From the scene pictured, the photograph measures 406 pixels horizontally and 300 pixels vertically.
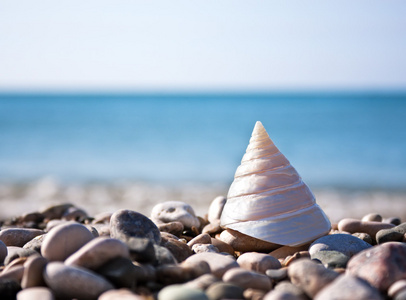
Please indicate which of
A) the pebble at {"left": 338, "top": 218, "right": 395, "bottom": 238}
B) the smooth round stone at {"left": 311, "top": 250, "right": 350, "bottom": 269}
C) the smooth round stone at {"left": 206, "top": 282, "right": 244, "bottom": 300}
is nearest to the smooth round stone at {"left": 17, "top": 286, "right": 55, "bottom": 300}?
the smooth round stone at {"left": 206, "top": 282, "right": 244, "bottom": 300}

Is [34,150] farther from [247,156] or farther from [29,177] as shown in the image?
[247,156]

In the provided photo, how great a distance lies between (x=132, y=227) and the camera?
314cm

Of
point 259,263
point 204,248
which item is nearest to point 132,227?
point 204,248

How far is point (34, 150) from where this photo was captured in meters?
20.1

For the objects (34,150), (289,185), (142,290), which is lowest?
(34,150)

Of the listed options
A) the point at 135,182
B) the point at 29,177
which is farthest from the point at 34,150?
the point at 135,182

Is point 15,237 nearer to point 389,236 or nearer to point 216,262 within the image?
point 216,262

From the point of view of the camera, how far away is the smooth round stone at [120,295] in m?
2.25

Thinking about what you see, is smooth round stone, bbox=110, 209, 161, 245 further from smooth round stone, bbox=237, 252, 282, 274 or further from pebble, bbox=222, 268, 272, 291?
pebble, bbox=222, 268, 272, 291

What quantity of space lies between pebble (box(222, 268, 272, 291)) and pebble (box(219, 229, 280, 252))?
0.89m

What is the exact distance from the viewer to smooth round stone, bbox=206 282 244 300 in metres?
2.36

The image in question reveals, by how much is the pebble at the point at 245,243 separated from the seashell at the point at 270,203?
8cm

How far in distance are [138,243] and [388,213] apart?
7.15 meters

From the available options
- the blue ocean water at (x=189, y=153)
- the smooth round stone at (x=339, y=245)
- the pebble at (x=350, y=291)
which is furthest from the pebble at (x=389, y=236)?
the blue ocean water at (x=189, y=153)
